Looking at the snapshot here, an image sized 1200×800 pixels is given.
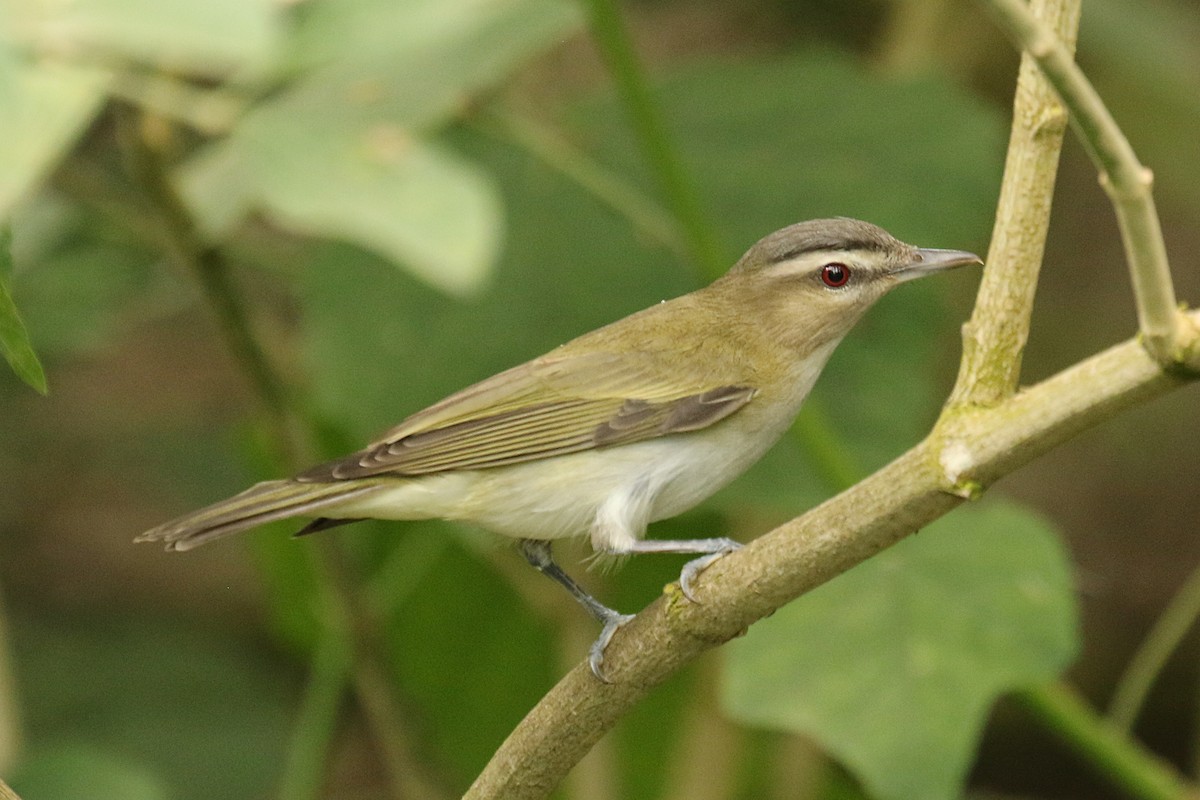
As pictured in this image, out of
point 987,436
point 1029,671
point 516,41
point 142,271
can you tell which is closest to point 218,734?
point 142,271

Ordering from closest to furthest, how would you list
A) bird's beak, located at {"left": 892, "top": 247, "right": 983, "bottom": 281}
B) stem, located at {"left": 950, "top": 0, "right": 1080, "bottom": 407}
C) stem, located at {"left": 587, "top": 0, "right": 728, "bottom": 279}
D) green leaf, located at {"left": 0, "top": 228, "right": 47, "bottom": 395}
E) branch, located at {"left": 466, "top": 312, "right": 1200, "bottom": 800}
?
green leaf, located at {"left": 0, "top": 228, "right": 47, "bottom": 395}, branch, located at {"left": 466, "top": 312, "right": 1200, "bottom": 800}, stem, located at {"left": 950, "top": 0, "right": 1080, "bottom": 407}, bird's beak, located at {"left": 892, "top": 247, "right": 983, "bottom": 281}, stem, located at {"left": 587, "top": 0, "right": 728, "bottom": 279}

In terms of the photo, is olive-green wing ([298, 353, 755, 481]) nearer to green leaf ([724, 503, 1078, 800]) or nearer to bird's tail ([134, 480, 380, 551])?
bird's tail ([134, 480, 380, 551])

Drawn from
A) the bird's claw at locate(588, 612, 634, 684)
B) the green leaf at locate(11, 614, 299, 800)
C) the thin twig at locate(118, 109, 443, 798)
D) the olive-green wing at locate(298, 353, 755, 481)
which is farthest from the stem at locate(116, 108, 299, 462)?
the green leaf at locate(11, 614, 299, 800)

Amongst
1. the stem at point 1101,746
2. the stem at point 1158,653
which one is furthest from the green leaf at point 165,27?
the stem at point 1158,653

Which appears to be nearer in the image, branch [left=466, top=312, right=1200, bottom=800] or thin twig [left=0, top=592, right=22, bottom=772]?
branch [left=466, top=312, right=1200, bottom=800]

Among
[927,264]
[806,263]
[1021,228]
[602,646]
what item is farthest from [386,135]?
[1021,228]

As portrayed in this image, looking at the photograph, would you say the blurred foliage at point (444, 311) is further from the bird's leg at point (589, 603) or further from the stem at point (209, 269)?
the bird's leg at point (589, 603)
